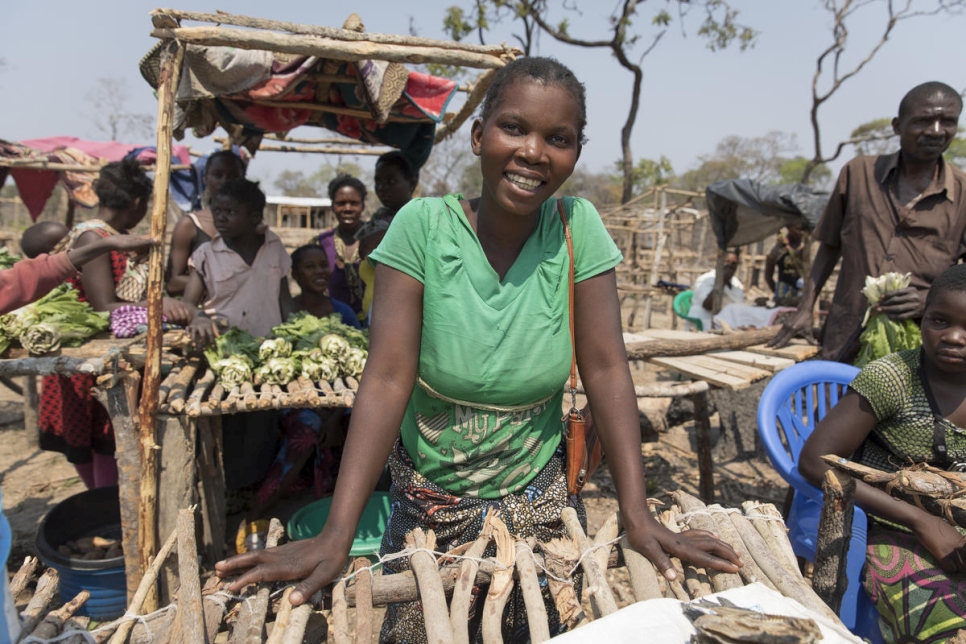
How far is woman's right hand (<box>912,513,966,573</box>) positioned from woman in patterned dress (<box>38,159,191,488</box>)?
3.46 meters

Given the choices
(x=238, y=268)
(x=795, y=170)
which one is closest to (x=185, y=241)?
(x=238, y=268)

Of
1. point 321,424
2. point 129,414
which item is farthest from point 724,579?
point 321,424

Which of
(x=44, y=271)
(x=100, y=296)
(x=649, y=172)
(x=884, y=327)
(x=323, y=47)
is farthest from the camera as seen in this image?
(x=649, y=172)

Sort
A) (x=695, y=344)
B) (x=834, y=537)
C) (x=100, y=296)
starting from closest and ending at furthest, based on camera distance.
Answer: (x=834, y=537) < (x=100, y=296) < (x=695, y=344)

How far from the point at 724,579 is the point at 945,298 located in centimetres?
151

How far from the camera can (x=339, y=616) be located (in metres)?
1.18

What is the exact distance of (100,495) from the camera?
3500 millimetres

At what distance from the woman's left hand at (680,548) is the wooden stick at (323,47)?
2478 millimetres

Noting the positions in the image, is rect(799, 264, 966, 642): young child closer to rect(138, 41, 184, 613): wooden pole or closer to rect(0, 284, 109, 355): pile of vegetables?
rect(138, 41, 184, 613): wooden pole

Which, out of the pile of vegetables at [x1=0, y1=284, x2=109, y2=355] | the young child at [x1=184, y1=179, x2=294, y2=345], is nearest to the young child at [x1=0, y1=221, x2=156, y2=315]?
the pile of vegetables at [x1=0, y1=284, x2=109, y2=355]

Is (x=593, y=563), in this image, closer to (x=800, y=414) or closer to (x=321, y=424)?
(x=800, y=414)

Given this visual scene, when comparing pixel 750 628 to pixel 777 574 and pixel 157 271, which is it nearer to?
pixel 777 574

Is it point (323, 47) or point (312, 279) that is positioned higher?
point (323, 47)

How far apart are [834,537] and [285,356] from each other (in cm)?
262
